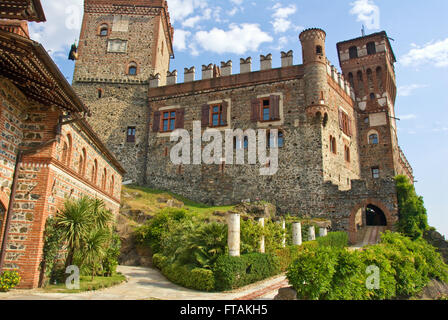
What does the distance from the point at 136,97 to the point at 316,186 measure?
1900cm

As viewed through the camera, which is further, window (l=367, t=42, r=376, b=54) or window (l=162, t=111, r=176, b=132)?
window (l=367, t=42, r=376, b=54)

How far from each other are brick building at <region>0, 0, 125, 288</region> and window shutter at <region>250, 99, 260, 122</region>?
17.9m

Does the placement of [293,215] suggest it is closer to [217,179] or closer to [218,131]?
[217,179]

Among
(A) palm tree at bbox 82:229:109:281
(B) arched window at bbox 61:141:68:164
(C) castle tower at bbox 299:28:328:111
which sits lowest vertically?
(A) palm tree at bbox 82:229:109:281

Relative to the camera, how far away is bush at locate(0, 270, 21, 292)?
1031 centimetres

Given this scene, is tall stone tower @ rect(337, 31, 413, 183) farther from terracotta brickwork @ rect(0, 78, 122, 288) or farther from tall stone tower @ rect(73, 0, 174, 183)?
terracotta brickwork @ rect(0, 78, 122, 288)

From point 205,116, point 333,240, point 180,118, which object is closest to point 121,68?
point 180,118

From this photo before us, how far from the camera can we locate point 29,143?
39.8ft

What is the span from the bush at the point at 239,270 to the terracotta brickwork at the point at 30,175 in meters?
6.02

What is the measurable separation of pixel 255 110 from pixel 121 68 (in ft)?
47.7

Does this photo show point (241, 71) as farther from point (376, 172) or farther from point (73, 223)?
point (73, 223)

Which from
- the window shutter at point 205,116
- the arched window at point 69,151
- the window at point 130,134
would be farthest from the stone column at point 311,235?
the window at point 130,134

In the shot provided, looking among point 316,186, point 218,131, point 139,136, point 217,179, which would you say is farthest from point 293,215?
point 139,136

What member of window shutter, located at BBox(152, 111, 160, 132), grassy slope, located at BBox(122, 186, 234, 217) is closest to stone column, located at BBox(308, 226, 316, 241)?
grassy slope, located at BBox(122, 186, 234, 217)
